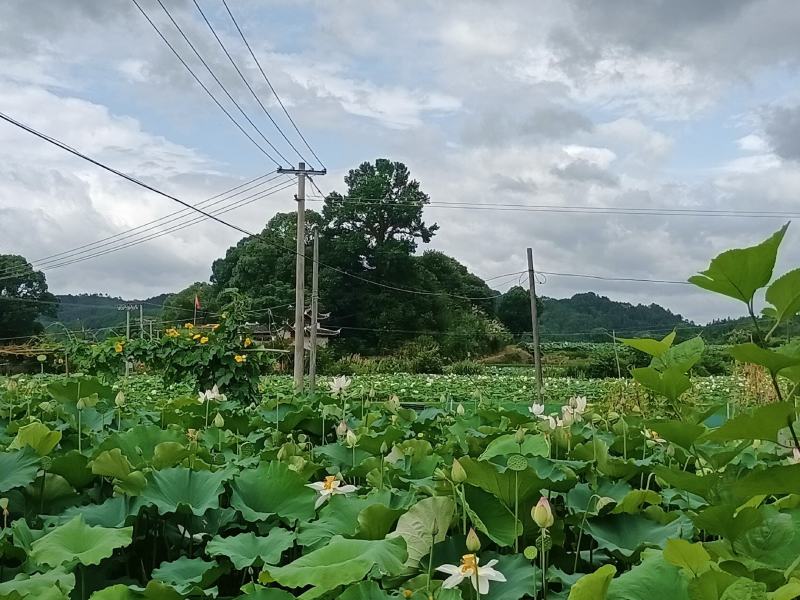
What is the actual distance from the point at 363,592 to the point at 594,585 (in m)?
0.34

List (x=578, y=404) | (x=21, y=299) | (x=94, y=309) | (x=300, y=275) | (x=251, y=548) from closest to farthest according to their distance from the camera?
(x=251, y=548)
(x=578, y=404)
(x=300, y=275)
(x=21, y=299)
(x=94, y=309)

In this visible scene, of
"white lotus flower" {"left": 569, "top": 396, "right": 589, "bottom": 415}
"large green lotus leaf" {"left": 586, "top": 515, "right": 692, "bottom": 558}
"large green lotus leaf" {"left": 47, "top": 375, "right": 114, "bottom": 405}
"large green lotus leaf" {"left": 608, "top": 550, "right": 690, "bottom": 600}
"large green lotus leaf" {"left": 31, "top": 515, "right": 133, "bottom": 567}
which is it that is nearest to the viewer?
"large green lotus leaf" {"left": 608, "top": 550, "right": 690, "bottom": 600}

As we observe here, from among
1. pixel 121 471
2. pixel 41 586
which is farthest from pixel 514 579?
pixel 121 471

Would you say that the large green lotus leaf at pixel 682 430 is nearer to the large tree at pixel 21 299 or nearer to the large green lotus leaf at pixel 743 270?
the large green lotus leaf at pixel 743 270

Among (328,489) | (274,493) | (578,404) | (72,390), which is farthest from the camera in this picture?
(72,390)

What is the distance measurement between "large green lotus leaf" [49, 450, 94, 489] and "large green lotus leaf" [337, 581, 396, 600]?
2.76 feet

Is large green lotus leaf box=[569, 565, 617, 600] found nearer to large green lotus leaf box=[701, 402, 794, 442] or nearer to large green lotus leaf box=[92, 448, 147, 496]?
large green lotus leaf box=[701, 402, 794, 442]

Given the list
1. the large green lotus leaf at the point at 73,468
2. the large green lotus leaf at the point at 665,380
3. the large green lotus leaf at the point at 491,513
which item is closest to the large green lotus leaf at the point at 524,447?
the large green lotus leaf at the point at 491,513

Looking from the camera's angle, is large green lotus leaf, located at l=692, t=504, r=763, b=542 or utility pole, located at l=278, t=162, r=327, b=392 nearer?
large green lotus leaf, located at l=692, t=504, r=763, b=542

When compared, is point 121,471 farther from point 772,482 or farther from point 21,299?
point 21,299

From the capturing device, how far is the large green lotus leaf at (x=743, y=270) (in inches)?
30.3

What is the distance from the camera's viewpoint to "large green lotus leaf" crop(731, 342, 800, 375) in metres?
0.79

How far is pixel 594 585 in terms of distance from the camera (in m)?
0.79

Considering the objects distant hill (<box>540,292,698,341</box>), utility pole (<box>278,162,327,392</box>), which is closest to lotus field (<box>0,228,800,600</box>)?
utility pole (<box>278,162,327,392</box>)
